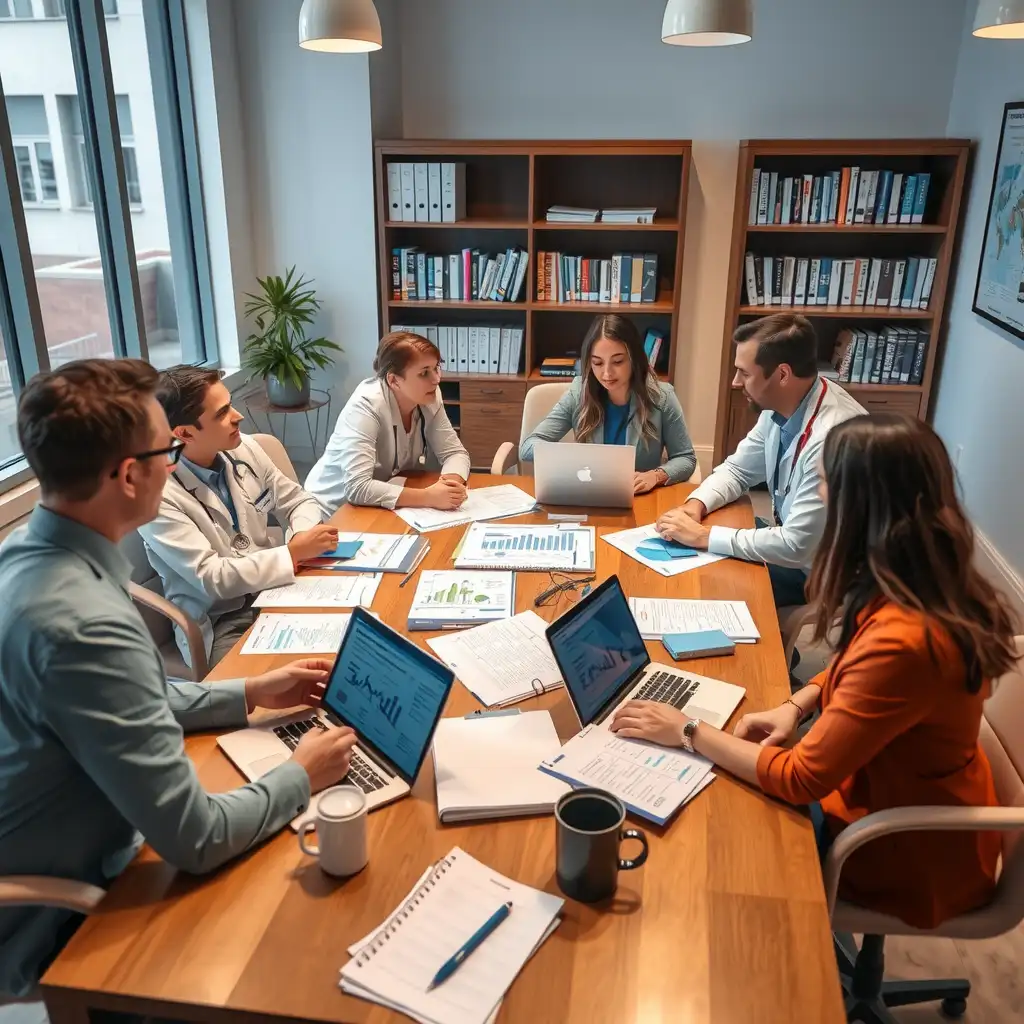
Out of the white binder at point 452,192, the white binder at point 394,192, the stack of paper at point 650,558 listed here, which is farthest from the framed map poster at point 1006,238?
the white binder at point 394,192

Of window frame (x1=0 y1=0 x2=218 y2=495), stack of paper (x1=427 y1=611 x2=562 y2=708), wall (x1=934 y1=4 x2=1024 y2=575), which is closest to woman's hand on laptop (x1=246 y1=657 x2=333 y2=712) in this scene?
stack of paper (x1=427 y1=611 x2=562 y2=708)

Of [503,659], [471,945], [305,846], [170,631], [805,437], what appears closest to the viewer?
[471,945]

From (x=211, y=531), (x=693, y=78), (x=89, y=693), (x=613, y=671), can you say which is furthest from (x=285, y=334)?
(x=89, y=693)

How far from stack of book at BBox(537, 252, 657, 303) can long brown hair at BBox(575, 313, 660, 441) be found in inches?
58.6

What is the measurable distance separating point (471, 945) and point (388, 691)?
0.39 m

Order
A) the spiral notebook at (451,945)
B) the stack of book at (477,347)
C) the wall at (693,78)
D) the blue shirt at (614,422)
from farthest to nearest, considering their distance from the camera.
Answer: the stack of book at (477,347)
the wall at (693,78)
the blue shirt at (614,422)
the spiral notebook at (451,945)

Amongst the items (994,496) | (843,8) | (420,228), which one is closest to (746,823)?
(994,496)

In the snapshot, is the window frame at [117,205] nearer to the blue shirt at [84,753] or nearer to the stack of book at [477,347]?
the stack of book at [477,347]

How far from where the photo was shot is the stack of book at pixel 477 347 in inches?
177

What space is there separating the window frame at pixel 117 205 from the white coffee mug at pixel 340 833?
2030mm

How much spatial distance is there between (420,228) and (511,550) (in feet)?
9.46

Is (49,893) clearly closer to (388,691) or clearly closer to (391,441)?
(388,691)

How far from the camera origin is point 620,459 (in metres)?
2.45

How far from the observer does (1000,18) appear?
2.09 meters
